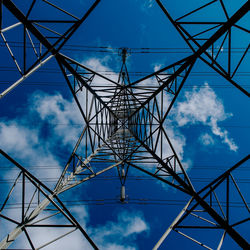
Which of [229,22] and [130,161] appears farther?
[130,161]

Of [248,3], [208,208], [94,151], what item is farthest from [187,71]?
[94,151]

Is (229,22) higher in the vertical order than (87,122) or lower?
lower

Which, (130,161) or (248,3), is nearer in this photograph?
(248,3)

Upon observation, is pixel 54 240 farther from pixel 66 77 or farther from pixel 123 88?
pixel 123 88

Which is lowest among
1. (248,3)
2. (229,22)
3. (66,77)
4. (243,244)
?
(243,244)

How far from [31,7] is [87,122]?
605 cm

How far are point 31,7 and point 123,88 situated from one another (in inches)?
232

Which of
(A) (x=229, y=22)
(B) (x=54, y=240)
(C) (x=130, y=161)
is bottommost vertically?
(B) (x=54, y=240)

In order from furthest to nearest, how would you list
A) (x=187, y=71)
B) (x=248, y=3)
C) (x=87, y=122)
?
(x=87, y=122), (x=187, y=71), (x=248, y=3)

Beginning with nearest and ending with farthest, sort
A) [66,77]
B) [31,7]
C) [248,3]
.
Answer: [248,3] < [31,7] < [66,77]

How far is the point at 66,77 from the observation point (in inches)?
294

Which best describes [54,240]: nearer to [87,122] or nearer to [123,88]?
[87,122]

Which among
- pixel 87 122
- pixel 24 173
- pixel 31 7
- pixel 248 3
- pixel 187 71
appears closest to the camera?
pixel 248 3

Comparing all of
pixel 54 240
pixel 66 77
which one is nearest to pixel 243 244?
pixel 54 240
